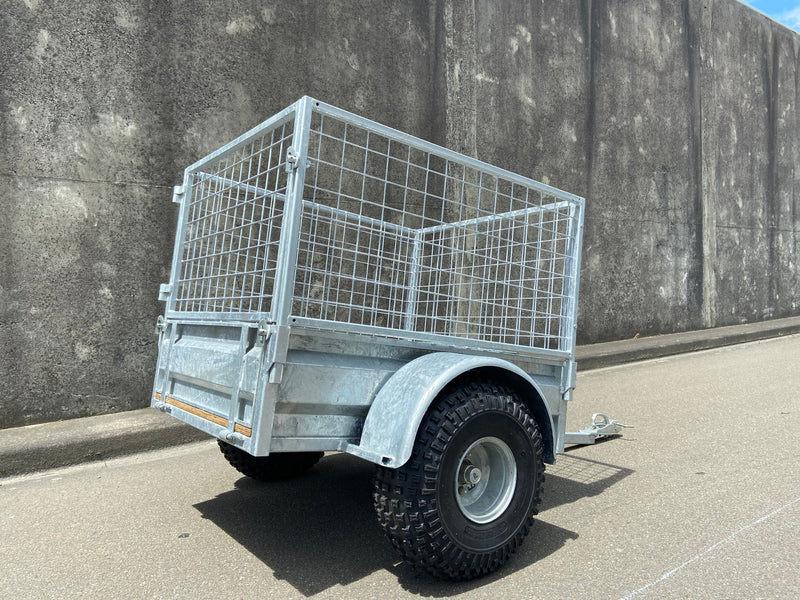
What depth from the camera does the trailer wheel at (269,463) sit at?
3.45 meters

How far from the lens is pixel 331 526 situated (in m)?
3.06

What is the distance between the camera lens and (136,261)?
16.3 ft

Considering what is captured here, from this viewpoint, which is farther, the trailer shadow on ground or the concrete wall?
the concrete wall

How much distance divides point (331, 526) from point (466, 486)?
888 mm

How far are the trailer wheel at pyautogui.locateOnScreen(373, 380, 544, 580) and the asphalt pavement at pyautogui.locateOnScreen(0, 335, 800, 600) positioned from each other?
172 mm

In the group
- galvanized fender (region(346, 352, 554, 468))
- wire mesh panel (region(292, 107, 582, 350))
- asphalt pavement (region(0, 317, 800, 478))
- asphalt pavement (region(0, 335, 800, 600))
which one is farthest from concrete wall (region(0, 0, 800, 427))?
galvanized fender (region(346, 352, 554, 468))

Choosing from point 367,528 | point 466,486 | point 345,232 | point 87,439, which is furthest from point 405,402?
point 87,439

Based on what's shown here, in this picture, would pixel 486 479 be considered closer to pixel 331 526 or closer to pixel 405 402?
pixel 405 402

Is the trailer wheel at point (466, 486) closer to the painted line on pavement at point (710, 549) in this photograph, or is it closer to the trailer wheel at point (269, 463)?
the painted line on pavement at point (710, 549)

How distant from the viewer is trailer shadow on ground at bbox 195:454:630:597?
254cm

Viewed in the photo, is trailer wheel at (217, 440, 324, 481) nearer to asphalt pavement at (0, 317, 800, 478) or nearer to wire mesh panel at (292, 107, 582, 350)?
wire mesh panel at (292, 107, 582, 350)

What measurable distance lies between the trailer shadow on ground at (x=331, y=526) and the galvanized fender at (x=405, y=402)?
2.00ft

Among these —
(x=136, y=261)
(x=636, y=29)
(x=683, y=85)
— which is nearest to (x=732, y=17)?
(x=683, y=85)

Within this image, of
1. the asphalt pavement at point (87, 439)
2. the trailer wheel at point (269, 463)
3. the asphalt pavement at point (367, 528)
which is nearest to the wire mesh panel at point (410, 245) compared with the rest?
the trailer wheel at point (269, 463)
